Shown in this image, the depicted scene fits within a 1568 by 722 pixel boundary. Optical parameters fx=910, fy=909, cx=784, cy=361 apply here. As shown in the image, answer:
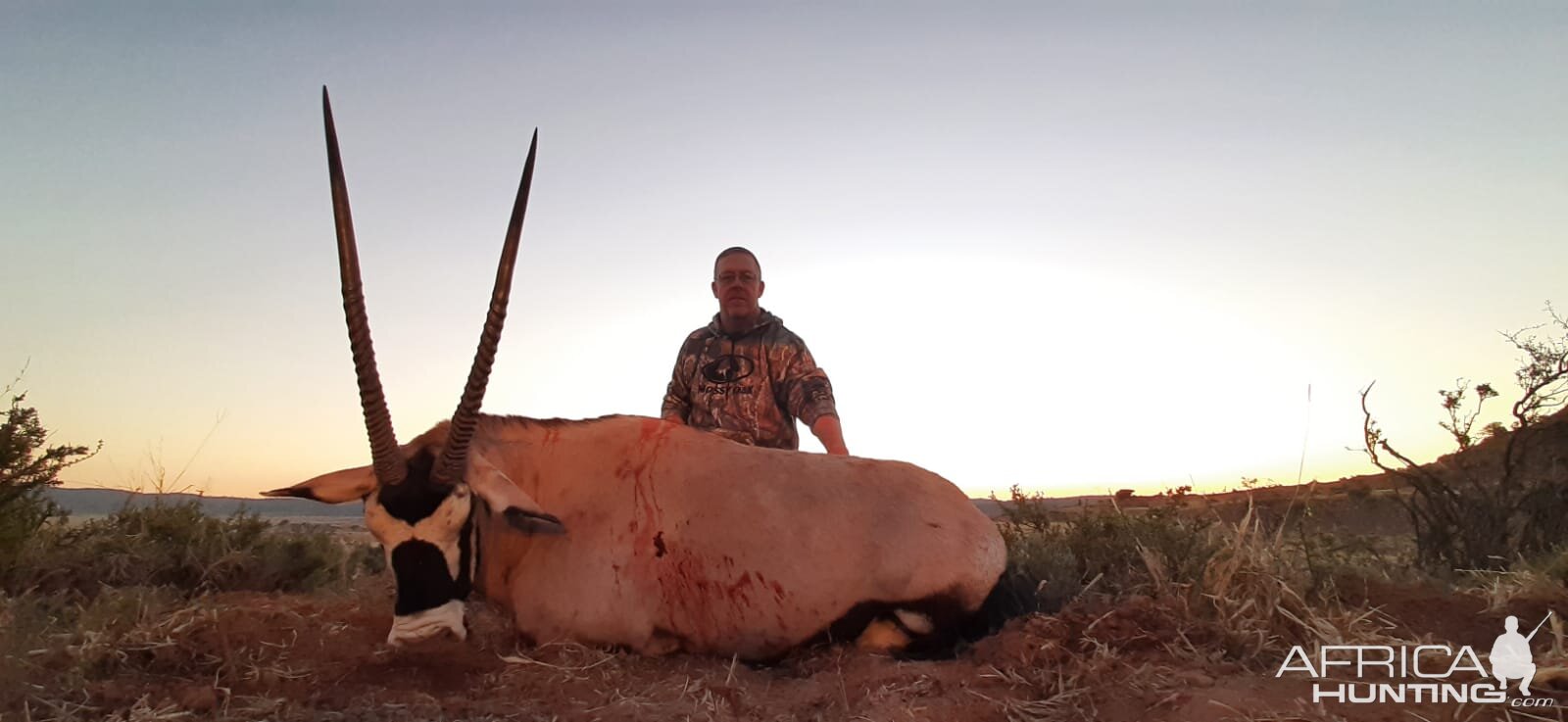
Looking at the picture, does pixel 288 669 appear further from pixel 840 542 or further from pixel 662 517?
pixel 840 542

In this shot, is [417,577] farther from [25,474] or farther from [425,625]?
[25,474]

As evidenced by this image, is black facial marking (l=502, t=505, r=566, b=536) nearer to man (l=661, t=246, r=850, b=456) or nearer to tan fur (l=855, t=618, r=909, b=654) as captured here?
tan fur (l=855, t=618, r=909, b=654)

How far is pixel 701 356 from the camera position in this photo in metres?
7.39

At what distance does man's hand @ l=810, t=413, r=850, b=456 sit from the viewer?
21.3 feet

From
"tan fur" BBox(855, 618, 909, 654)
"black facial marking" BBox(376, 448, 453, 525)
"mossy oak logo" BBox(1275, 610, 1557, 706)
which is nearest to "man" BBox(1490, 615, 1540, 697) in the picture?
"mossy oak logo" BBox(1275, 610, 1557, 706)

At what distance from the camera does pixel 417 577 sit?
3.71 m

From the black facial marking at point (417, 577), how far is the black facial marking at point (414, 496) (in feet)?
0.39

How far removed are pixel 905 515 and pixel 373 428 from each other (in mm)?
2327

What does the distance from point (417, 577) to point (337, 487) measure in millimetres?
605

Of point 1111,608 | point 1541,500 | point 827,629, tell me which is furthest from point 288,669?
point 1541,500

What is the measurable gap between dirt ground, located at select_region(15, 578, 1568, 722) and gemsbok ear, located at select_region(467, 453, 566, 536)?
467 mm

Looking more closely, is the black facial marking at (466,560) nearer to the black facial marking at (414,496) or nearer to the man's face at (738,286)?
the black facial marking at (414,496)

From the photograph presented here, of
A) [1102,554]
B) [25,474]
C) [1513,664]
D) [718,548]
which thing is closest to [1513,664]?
[1513,664]

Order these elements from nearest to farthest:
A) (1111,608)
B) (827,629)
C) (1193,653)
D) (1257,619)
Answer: (1193,653)
(1257,619)
(1111,608)
(827,629)
